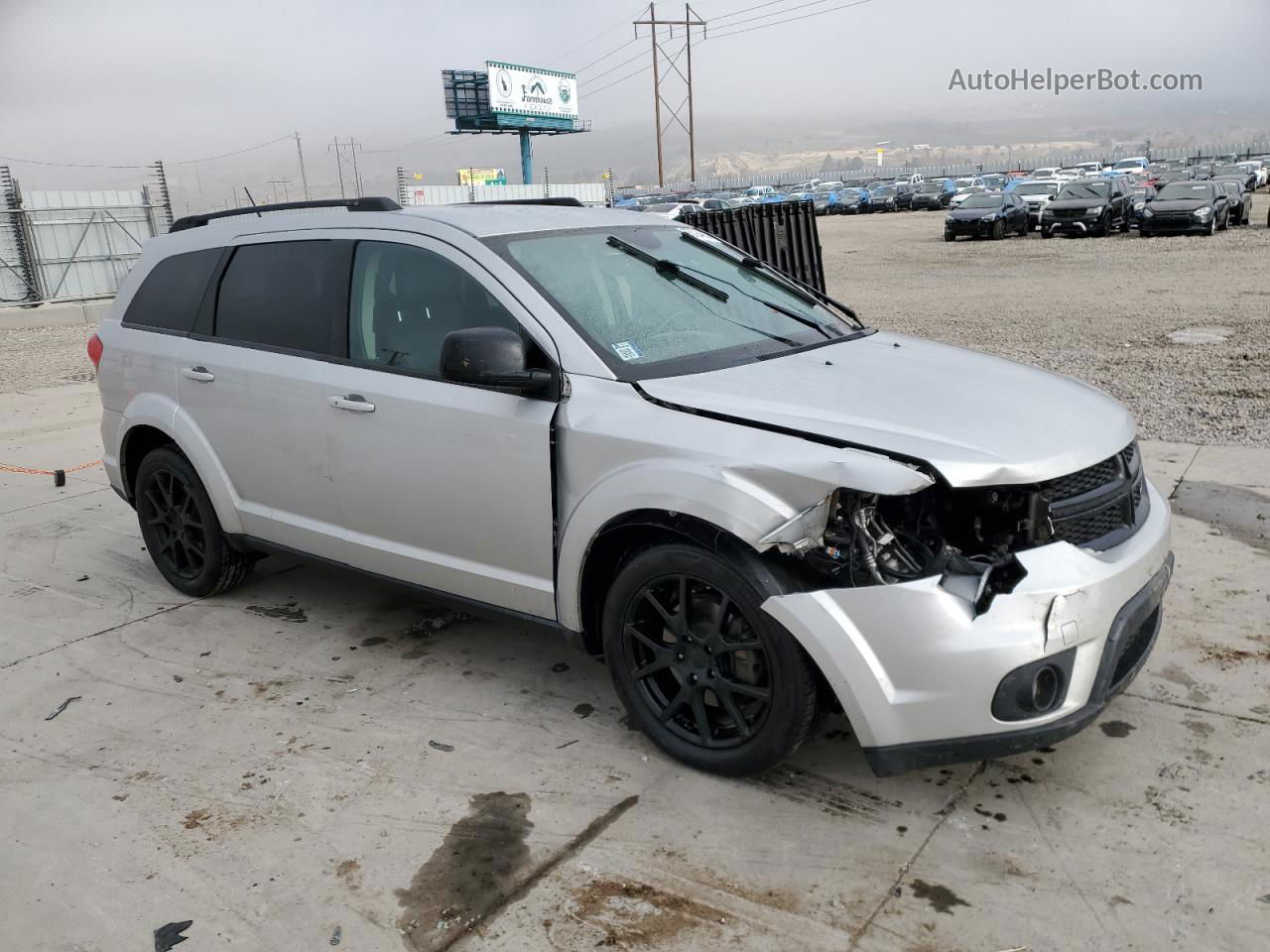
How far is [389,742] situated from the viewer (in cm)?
374

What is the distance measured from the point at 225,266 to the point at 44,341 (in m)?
15.3

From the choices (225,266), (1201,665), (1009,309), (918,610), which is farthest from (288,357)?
(1009,309)

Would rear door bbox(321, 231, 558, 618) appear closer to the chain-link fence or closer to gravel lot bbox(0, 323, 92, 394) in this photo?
gravel lot bbox(0, 323, 92, 394)

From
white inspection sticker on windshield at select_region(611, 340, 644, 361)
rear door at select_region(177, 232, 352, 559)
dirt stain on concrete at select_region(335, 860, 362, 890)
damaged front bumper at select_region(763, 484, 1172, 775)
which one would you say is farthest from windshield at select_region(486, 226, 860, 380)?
dirt stain on concrete at select_region(335, 860, 362, 890)

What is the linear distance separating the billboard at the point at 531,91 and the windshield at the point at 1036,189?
5532 centimetres

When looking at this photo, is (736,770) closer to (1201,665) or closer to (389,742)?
(389,742)

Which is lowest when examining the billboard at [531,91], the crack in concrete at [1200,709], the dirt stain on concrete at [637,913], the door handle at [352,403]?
the crack in concrete at [1200,709]

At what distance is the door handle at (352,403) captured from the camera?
13.2 ft

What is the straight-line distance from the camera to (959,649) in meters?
2.81

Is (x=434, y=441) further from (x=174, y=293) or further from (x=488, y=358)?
(x=174, y=293)

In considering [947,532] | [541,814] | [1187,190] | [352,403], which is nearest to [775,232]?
[352,403]

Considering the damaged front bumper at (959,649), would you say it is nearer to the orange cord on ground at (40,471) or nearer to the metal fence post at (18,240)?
the orange cord on ground at (40,471)

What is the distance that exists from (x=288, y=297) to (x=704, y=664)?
2.43 m

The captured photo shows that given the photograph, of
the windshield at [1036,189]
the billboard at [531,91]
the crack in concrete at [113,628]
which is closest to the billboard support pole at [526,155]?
the billboard at [531,91]
